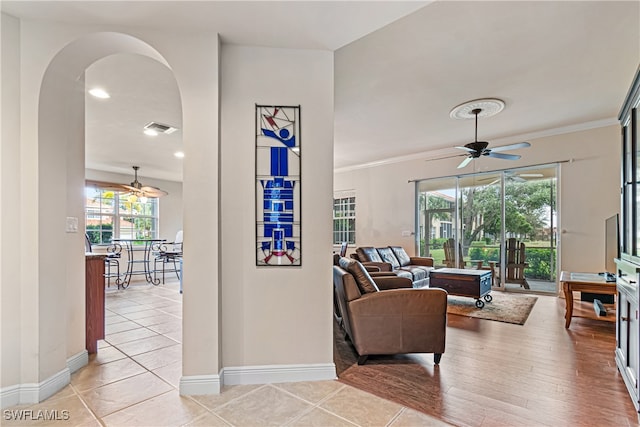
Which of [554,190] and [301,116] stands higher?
[301,116]

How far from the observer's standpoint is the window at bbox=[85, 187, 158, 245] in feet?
24.0

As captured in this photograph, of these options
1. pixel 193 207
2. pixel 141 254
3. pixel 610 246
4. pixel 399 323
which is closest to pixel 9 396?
pixel 193 207

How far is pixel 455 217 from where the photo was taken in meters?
6.54

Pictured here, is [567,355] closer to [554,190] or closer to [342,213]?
[554,190]

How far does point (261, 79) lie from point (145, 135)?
11.6 ft

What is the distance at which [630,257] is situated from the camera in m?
2.24

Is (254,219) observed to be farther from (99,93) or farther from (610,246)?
(610,246)

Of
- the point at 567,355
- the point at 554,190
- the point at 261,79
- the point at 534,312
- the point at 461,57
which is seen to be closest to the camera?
the point at 261,79

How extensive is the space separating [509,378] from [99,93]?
484cm

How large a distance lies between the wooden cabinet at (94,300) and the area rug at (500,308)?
3.98m

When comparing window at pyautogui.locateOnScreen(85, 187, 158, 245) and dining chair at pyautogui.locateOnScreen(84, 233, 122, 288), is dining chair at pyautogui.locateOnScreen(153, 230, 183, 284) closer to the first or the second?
window at pyautogui.locateOnScreen(85, 187, 158, 245)

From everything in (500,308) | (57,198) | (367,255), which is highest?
(57,198)

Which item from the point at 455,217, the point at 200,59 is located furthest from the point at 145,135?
the point at 455,217

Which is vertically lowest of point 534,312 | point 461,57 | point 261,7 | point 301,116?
point 534,312
